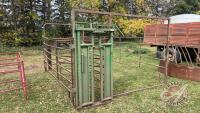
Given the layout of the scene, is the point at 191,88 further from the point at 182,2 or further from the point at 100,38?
the point at 182,2

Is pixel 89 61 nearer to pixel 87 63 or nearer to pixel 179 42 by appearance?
pixel 87 63

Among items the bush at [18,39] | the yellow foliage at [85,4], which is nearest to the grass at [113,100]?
the bush at [18,39]

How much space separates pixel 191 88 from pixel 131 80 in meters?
1.55

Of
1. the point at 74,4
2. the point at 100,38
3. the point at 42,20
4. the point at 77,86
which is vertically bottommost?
the point at 77,86

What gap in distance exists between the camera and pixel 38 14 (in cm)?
1405

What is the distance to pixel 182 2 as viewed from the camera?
69.5 ft

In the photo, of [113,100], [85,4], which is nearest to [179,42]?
[113,100]

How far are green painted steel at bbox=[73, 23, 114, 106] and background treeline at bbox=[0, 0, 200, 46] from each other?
9.79 metres

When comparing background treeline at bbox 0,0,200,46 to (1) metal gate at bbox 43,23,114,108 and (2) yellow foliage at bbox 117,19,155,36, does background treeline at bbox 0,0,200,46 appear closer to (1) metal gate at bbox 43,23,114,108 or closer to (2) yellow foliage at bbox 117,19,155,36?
(2) yellow foliage at bbox 117,19,155,36

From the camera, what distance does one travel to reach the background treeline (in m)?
12.7

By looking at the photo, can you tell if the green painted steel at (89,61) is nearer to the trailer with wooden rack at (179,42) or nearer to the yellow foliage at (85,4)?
the trailer with wooden rack at (179,42)

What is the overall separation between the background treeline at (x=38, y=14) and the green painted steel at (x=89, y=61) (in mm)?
9789

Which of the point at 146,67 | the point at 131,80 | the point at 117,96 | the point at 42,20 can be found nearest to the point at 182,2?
the point at 42,20

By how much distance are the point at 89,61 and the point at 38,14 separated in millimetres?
11249
